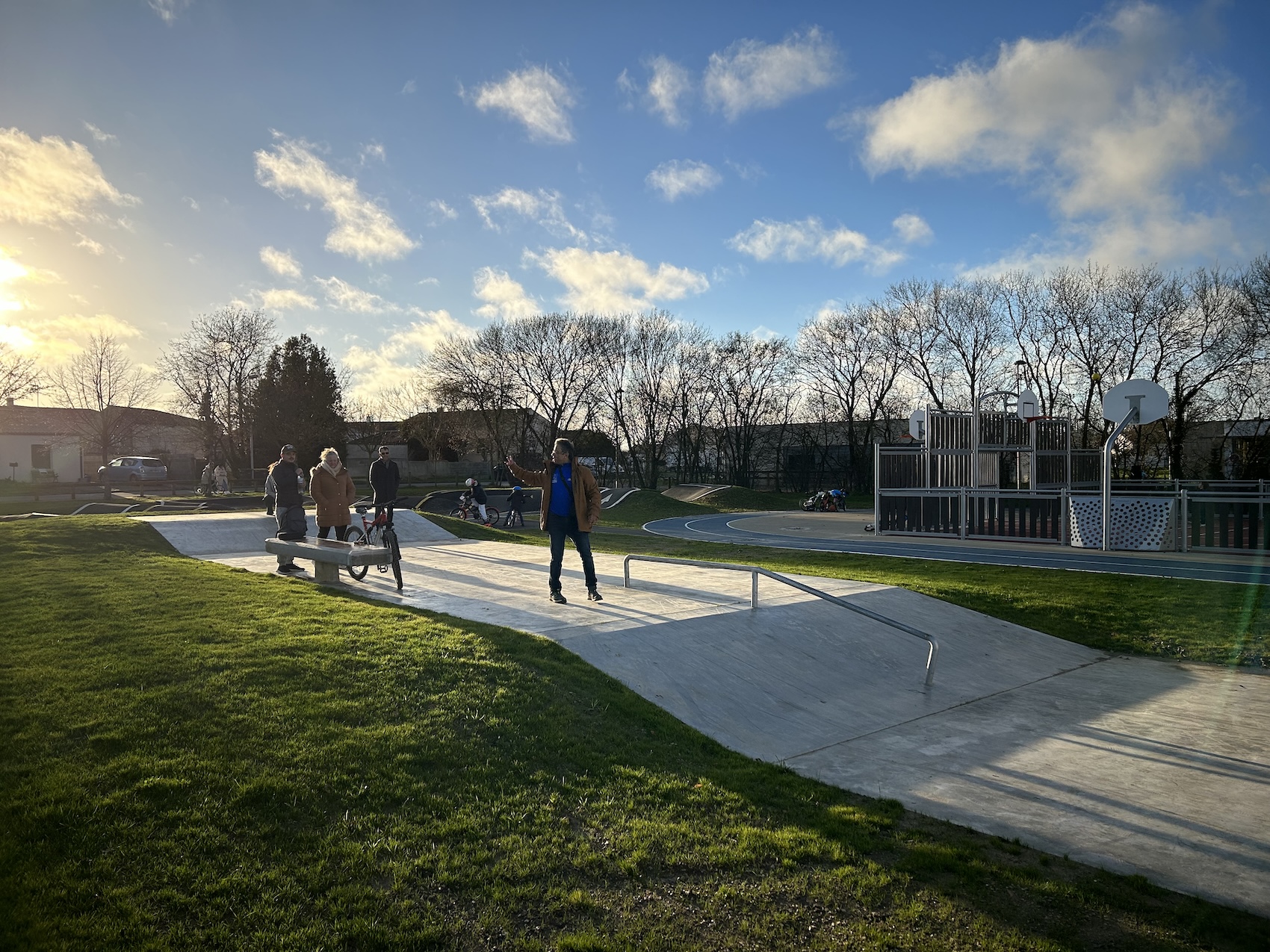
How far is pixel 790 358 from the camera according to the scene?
178 feet

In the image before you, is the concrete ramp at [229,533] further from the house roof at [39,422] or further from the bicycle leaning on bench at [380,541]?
the house roof at [39,422]

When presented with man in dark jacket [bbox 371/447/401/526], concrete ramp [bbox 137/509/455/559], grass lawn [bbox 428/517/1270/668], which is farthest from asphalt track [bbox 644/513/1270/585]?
man in dark jacket [bbox 371/447/401/526]

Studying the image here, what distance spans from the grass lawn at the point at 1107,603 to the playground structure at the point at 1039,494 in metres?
4.69

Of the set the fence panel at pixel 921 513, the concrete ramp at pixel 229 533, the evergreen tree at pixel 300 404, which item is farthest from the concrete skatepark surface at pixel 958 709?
the evergreen tree at pixel 300 404

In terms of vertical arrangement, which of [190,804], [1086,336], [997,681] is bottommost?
[997,681]

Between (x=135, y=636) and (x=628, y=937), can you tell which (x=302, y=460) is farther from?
(x=628, y=937)

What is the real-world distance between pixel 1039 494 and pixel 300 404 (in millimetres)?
50152

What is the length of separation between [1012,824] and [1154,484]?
25825 millimetres

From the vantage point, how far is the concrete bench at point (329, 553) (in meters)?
9.47

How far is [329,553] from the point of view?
387 inches

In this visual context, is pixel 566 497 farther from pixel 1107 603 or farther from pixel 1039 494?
pixel 1039 494

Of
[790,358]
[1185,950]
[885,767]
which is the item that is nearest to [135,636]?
[885,767]

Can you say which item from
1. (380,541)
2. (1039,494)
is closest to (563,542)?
(380,541)

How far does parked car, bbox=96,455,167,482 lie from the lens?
4472 cm
